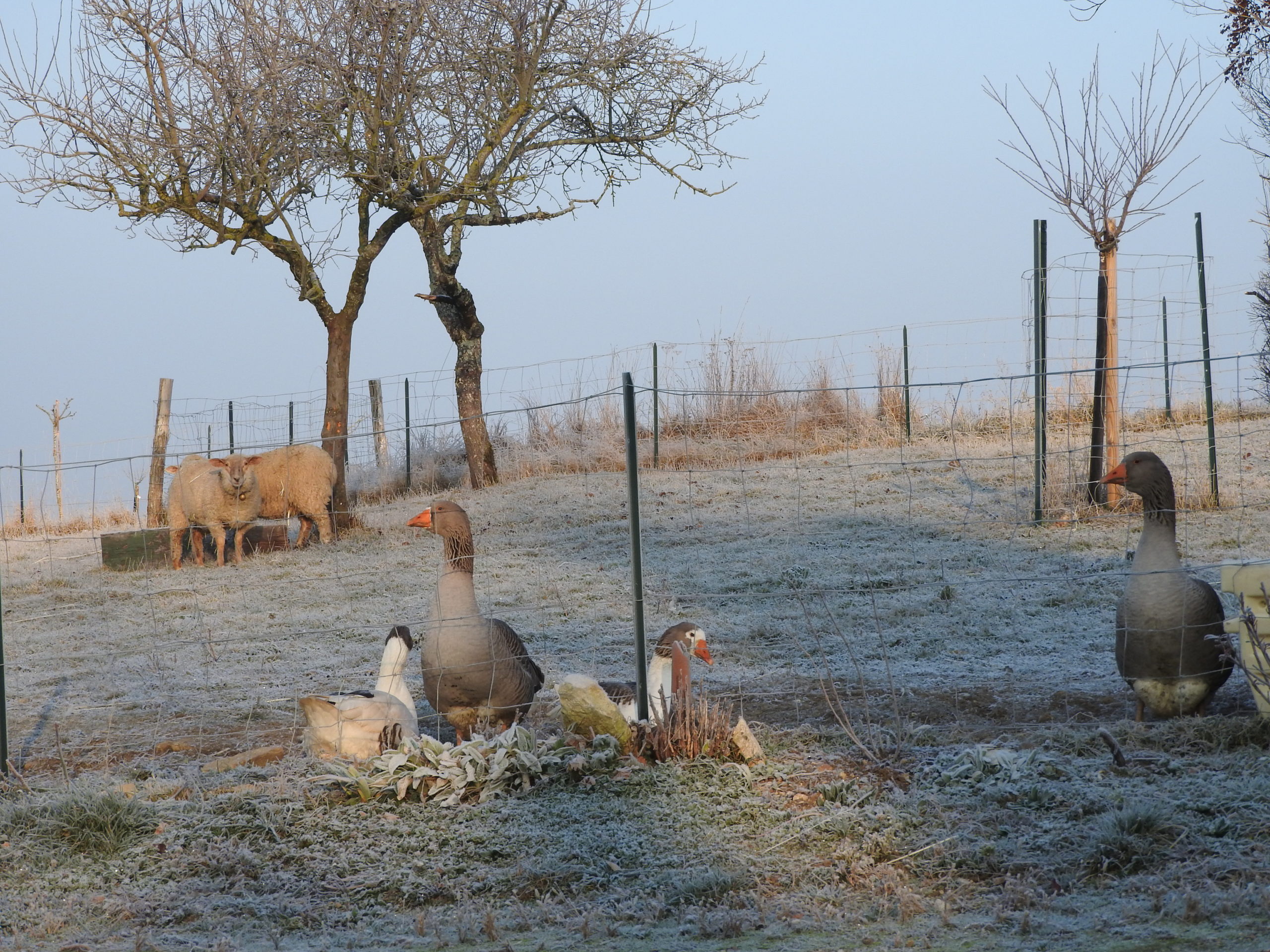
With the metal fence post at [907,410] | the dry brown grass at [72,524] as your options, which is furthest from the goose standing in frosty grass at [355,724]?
the dry brown grass at [72,524]

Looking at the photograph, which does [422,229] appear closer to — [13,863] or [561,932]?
[13,863]

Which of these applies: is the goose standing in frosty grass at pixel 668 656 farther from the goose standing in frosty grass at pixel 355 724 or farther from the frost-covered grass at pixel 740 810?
the goose standing in frosty grass at pixel 355 724

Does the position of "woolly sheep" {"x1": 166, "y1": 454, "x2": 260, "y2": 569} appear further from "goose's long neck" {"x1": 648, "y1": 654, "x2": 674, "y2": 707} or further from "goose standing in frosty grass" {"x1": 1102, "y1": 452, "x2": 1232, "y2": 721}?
"goose standing in frosty grass" {"x1": 1102, "y1": 452, "x2": 1232, "y2": 721}

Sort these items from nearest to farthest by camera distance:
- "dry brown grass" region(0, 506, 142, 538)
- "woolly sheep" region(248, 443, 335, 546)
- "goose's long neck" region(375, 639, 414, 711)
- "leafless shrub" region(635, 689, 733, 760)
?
"leafless shrub" region(635, 689, 733, 760) < "goose's long neck" region(375, 639, 414, 711) < "woolly sheep" region(248, 443, 335, 546) < "dry brown grass" region(0, 506, 142, 538)

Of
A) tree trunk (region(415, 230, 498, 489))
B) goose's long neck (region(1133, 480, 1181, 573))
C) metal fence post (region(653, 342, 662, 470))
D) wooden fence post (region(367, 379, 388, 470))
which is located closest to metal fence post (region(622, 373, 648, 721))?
goose's long neck (region(1133, 480, 1181, 573))

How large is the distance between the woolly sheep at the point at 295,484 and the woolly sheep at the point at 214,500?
263mm

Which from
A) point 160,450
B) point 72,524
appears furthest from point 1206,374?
point 72,524

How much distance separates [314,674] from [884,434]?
39.6 feet

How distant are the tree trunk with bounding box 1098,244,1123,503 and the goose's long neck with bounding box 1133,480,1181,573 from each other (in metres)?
5.70

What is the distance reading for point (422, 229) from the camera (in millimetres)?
16938

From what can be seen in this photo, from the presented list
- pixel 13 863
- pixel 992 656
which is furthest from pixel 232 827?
pixel 992 656

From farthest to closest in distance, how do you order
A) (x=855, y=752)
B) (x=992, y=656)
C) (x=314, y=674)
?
1. (x=314, y=674)
2. (x=992, y=656)
3. (x=855, y=752)

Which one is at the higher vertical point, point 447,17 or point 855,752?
point 447,17

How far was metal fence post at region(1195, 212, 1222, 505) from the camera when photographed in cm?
1130
